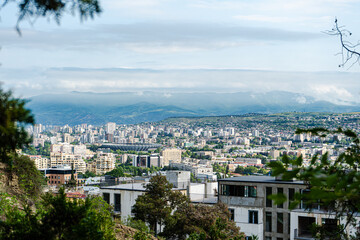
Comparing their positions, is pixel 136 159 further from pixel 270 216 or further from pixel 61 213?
pixel 61 213

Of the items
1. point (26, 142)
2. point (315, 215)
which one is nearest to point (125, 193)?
point (315, 215)

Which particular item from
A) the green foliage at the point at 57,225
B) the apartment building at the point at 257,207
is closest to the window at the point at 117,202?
the apartment building at the point at 257,207

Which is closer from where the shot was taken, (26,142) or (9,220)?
(26,142)

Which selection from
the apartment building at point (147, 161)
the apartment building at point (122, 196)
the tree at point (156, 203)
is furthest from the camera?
the apartment building at point (147, 161)

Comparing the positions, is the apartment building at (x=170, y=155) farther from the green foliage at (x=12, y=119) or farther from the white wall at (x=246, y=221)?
the green foliage at (x=12, y=119)

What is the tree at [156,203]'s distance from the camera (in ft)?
67.1

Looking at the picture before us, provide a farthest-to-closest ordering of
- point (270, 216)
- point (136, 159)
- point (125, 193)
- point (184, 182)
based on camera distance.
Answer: point (136, 159), point (184, 182), point (125, 193), point (270, 216)

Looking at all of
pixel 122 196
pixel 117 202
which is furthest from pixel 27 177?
pixel 117 202

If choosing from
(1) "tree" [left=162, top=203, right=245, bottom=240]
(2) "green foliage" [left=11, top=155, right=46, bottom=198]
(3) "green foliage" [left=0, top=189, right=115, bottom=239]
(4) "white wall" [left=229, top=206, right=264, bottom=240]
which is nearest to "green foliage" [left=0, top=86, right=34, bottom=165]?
(3) "green foliage" [left=0, top=189, right=115, bottom=239]

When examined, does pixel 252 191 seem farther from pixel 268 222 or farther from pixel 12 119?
pixel 12 119

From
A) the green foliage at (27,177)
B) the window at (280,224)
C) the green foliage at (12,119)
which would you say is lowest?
the window at (280,224)

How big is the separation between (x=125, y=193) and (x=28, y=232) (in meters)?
21.4

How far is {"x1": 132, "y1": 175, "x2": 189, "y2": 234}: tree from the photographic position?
67.1 ft

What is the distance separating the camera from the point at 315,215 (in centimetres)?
2073
